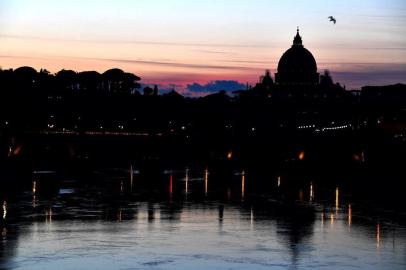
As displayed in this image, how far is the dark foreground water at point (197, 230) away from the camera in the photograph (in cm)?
3650

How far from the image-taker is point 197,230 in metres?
44.8

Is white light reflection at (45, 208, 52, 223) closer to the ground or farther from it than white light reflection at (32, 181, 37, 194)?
closer to the ground

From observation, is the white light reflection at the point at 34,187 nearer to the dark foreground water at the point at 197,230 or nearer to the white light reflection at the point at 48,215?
the dark foreground water at the point at 197,230

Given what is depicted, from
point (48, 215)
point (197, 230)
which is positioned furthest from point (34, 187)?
point (197, 230)

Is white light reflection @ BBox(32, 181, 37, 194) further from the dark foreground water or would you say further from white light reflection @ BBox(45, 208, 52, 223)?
white light reflection @ BBox(45, 208, 52, 223)

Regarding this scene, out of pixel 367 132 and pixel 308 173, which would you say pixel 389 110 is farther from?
pixel 308 173

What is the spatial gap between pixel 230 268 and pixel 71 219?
598 inches

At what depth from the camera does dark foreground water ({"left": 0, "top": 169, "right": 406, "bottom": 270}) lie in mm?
36500

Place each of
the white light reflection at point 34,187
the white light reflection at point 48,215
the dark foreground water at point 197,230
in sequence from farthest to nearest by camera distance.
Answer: the white light reflection at point 34,187 → the white light reflection at point 48,215 → the dark foreground water at point 197,230

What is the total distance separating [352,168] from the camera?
374 feet

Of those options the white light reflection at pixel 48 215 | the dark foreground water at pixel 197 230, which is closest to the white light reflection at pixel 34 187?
the dark foreground water at pixel 197 230

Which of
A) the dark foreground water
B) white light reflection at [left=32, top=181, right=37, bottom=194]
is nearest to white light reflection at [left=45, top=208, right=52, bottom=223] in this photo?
the dark foreground water

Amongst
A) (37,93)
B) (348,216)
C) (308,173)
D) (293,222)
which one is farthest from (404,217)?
(37,93)

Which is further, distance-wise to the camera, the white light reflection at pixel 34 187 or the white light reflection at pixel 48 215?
the white light reflection at pixel 34 187
